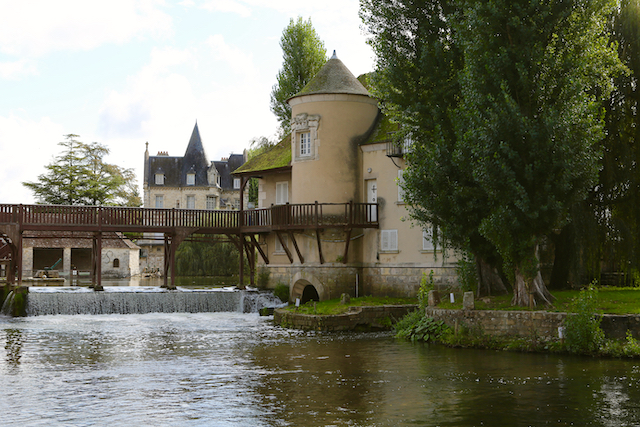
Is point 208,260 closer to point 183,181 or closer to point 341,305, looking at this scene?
point 183,181

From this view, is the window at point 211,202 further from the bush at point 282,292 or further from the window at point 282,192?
the bush at point 282,292

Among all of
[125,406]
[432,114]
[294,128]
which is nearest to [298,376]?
[125,406]

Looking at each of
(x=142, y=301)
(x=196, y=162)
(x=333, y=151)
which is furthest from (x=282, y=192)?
(x=196, y=162)

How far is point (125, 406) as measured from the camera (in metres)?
11.0

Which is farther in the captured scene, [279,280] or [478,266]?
[279,280]

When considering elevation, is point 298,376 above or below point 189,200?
below

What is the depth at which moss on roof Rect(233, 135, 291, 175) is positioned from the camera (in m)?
30.9

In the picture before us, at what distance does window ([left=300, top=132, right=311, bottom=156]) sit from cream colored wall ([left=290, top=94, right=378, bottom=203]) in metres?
0.35

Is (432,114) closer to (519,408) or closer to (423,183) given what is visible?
(423,183)

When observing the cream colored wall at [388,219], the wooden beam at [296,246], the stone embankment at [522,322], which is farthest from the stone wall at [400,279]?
the stone embankment at [522,322]

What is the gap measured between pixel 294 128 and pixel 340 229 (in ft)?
14.6

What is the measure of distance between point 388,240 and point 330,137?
4.53 m

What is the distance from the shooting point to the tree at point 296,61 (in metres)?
43.1

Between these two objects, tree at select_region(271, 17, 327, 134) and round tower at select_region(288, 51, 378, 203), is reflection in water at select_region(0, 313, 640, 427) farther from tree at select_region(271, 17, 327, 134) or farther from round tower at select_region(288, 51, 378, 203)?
tree at select_region(271, 17, 327, 134)
